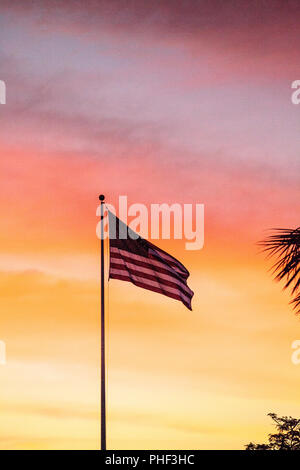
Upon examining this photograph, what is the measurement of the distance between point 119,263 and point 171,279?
196 centimetres

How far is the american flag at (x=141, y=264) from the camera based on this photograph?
2806 centimetres

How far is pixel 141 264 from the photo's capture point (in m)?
28.5

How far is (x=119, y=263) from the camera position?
28.0m

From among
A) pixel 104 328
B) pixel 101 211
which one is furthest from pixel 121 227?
pixel 104 328

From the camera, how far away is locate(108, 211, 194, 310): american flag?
28062 millimetres
